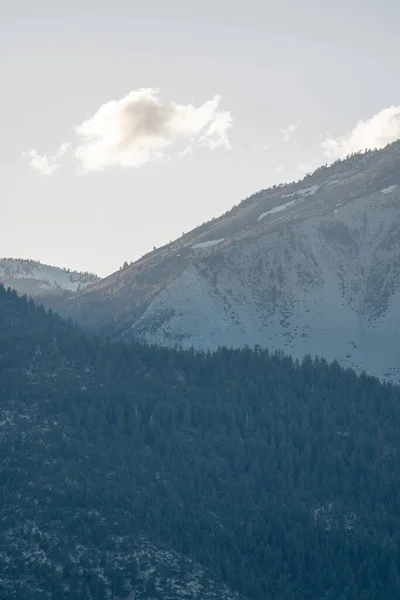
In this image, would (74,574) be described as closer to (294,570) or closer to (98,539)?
(98,539)

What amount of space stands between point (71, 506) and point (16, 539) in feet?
38.2

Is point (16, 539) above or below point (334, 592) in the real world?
above

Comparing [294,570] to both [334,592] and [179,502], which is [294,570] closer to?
[334,592]

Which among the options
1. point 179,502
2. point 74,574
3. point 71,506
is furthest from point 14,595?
point 179,502

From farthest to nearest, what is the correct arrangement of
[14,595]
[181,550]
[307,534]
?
[307,534]
[181,550]
[14,595]

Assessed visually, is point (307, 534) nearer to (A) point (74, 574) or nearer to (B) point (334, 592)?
(B) point (334, 592)

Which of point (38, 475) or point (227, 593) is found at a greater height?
point (38, 475)

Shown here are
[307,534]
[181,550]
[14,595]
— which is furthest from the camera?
[307,534]

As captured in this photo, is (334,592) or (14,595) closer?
(14,595)

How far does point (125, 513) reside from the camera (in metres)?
187

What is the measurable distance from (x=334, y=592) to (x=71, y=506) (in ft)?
120

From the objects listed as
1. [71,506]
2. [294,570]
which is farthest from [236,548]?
[71,506]

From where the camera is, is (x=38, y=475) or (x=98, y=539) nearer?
(x=98, y=539)

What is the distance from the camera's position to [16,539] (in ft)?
586
